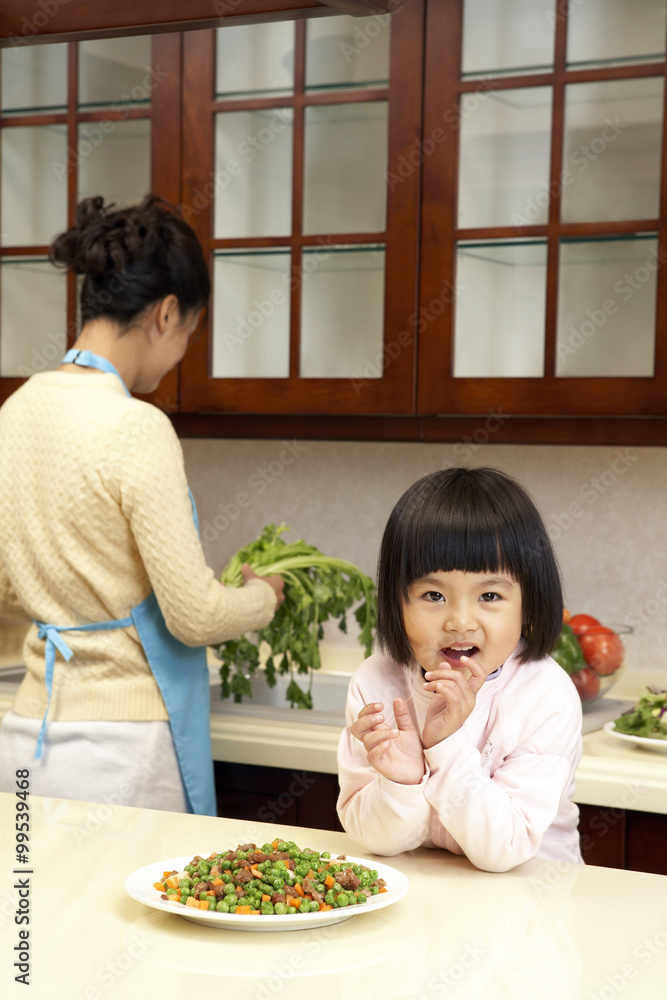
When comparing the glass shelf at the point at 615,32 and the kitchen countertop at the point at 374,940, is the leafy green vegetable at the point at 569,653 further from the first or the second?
the glass shelf at the point at 615,32

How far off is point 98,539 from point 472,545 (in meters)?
0.67

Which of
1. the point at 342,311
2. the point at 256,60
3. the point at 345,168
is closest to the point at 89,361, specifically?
the point at 342,311

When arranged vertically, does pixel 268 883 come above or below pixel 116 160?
below

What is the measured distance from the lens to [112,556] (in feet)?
5.07

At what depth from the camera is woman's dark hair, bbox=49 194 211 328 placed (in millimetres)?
1618

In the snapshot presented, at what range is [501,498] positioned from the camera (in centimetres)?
107

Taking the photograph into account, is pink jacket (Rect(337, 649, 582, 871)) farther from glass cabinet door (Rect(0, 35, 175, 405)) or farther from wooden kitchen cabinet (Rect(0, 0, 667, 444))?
glass cabinet door (Rect(0, 35, 175, 405))

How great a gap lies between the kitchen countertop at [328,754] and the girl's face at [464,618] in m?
0.57

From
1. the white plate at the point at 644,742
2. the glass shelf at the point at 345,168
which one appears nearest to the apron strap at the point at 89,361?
the glass shelf at the point at 345,168

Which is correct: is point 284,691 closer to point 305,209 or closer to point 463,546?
point 305,209

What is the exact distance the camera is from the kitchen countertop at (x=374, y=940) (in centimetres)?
72

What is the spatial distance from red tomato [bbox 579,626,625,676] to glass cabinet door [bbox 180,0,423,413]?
496mm

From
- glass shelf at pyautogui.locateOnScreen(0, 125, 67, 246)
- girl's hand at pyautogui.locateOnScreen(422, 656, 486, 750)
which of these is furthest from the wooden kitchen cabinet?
girl's hand at pyautogui.locateOnScreen(422, 656, 486, 750)

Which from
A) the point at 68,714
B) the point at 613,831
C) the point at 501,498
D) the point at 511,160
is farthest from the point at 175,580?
the point at 511,160
